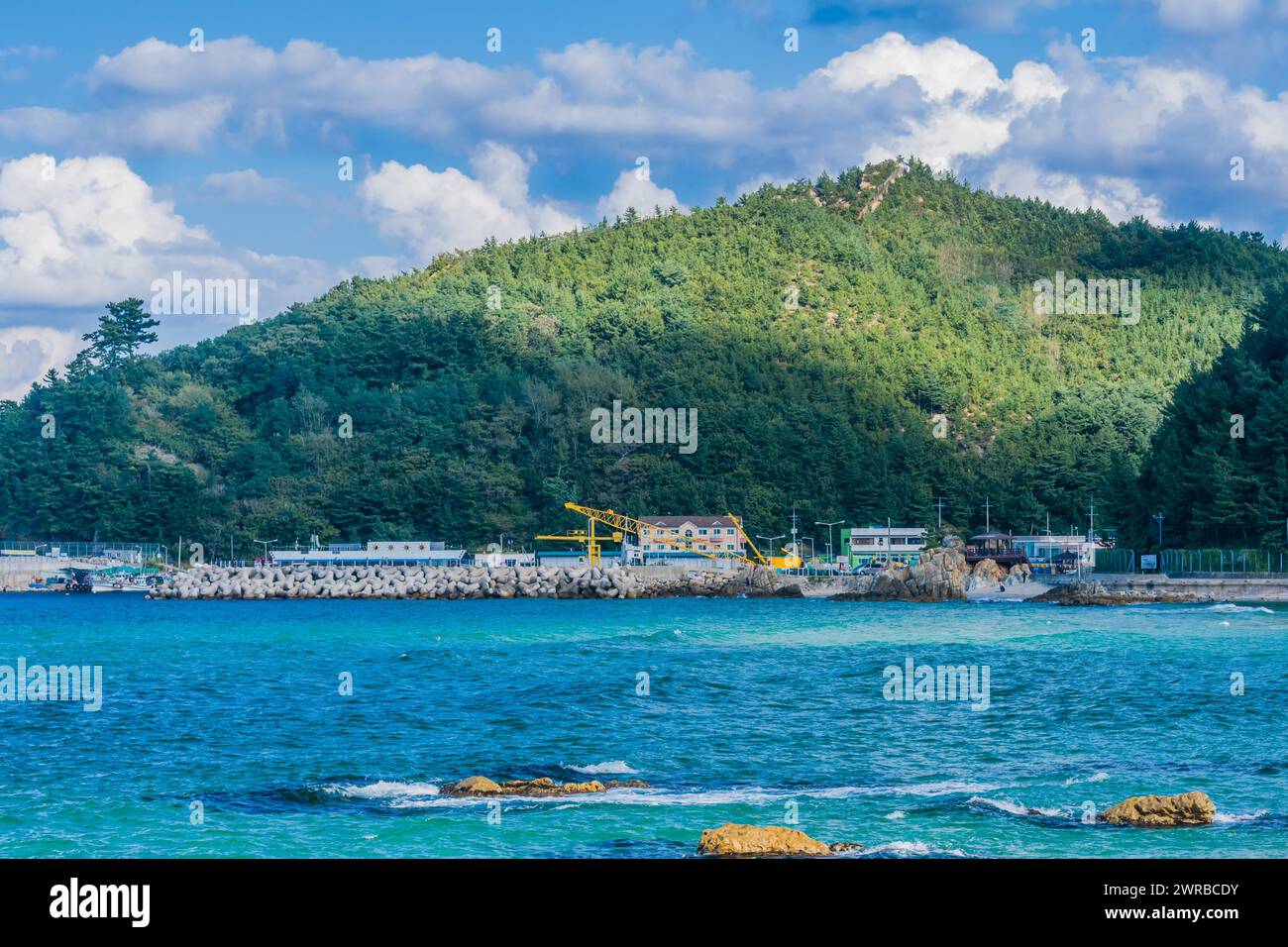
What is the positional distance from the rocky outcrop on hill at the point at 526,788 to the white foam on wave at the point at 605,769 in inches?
39.8

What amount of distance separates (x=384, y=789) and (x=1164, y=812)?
11.1m

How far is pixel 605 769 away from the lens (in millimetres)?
22203

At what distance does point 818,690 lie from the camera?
34.0 meters

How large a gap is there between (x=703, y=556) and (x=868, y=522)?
18229 millimetres

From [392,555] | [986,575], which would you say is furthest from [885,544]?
[392,555]

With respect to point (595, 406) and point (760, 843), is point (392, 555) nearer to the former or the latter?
point (595, 406)

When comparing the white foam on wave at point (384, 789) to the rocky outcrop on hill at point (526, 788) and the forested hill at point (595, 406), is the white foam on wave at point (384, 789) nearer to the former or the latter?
the rocky outcrop on hill at point (526, 788)

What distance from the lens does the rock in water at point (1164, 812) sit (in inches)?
661

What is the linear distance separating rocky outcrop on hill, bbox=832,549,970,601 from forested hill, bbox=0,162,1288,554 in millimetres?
11682

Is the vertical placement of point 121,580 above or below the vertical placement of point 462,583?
below

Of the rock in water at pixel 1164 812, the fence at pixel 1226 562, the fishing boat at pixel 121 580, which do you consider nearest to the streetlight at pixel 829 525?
the fence at pixel 1226 562

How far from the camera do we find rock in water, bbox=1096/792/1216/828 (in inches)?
661

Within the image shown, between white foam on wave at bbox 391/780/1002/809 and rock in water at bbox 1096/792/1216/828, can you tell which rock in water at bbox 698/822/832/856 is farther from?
rock in water at bbox 1096/792/1216/828

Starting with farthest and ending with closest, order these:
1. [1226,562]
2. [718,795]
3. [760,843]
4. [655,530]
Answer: [655,530], [1226,562], [718,795], [760,843]
